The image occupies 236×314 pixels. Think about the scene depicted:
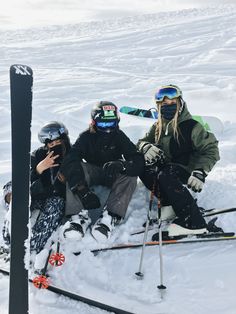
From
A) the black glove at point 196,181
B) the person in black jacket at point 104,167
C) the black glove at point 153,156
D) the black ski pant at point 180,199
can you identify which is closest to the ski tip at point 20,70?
the person in black jacket at point 104,167

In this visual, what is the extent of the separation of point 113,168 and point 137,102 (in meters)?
6.50

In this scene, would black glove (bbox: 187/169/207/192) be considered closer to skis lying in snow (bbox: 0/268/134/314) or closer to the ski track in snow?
the ski track in snow

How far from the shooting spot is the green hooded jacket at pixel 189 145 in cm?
475

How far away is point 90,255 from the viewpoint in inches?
158

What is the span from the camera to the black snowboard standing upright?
235cm

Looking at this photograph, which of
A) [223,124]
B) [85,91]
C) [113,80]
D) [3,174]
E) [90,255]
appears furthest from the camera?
[113,80]

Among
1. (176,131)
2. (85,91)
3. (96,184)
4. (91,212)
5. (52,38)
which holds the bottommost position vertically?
(91,212)

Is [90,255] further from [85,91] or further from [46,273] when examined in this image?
[85,91]

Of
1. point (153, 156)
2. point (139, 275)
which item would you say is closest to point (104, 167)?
point (153, 156)

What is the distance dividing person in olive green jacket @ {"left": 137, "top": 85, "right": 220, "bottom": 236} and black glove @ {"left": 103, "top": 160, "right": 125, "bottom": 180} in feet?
1.27

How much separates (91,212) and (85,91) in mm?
8259

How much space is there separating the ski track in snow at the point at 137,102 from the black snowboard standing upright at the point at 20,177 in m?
0.86

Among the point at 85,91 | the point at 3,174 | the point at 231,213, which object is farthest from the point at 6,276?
the point at 85,91

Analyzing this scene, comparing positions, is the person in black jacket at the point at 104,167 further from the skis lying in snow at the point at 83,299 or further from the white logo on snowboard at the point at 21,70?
the white logo on snowboard at the point at 21,70
